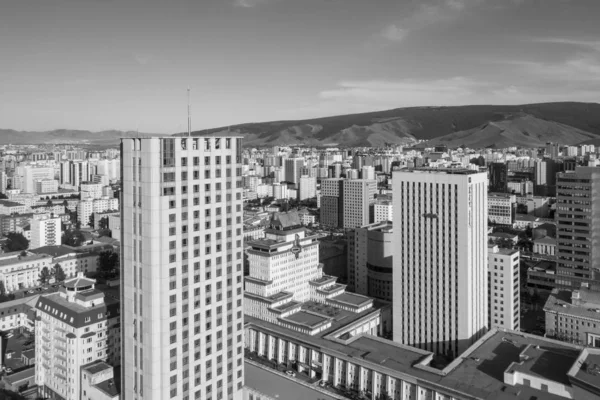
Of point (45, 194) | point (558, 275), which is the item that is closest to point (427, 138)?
point (45, 194)

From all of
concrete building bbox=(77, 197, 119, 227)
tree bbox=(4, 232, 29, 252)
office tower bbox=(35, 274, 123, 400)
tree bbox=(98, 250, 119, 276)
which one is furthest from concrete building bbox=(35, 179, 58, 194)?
office tower bbox=(35, 274, 123, 400)

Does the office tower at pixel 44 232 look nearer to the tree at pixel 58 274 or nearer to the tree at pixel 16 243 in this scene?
the tree at pixel 16 243

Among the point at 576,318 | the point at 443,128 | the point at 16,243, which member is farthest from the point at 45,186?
the point at 443,128

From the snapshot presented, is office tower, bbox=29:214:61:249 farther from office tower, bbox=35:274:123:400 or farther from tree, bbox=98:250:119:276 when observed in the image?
office tower, bbox=35:274:123:400

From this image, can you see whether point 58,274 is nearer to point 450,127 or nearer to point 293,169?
point 293,169

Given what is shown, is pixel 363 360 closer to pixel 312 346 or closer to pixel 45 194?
pixel 312 346

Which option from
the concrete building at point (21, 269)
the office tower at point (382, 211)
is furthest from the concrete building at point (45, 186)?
the office tower at point (382, 211)
